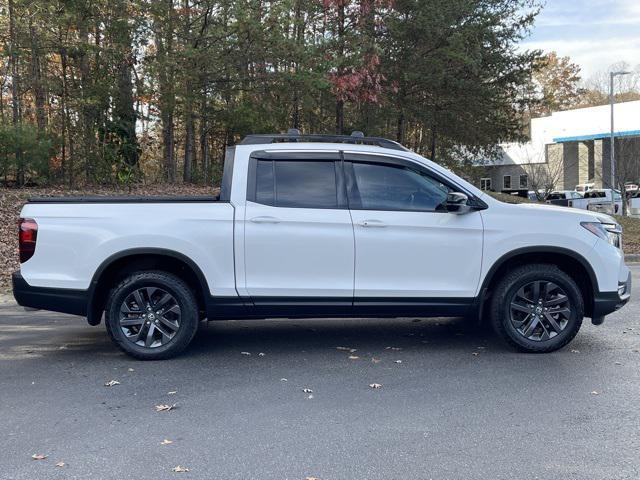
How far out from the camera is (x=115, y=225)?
5.88 meters

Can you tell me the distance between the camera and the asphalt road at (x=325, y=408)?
3846mm

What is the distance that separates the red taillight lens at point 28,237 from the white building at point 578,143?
115ft

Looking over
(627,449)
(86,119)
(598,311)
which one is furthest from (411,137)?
(627,449)

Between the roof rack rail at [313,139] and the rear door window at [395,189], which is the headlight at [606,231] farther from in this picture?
the roof rack rail at [313,139]

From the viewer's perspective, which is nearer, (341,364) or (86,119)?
(341,364)

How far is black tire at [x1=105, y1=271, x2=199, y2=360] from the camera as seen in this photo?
594cm

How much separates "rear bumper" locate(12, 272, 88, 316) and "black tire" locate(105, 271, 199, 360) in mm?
238

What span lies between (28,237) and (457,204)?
13.0 ft

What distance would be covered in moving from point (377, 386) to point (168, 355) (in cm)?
205

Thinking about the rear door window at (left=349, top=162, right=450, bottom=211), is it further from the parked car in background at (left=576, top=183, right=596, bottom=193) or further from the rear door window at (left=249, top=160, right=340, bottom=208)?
the parked car in background at (left=576, top=183, right=596, bottom=193)

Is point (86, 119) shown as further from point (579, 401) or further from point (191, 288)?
point (579, 401)

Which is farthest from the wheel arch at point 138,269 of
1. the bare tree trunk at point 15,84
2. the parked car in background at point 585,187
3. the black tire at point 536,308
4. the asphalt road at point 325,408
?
the parked car in background at point 585,187

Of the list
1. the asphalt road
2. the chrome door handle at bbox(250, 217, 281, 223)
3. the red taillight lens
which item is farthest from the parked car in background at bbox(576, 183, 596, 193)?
the red taillight lens

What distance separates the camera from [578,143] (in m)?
47.2
